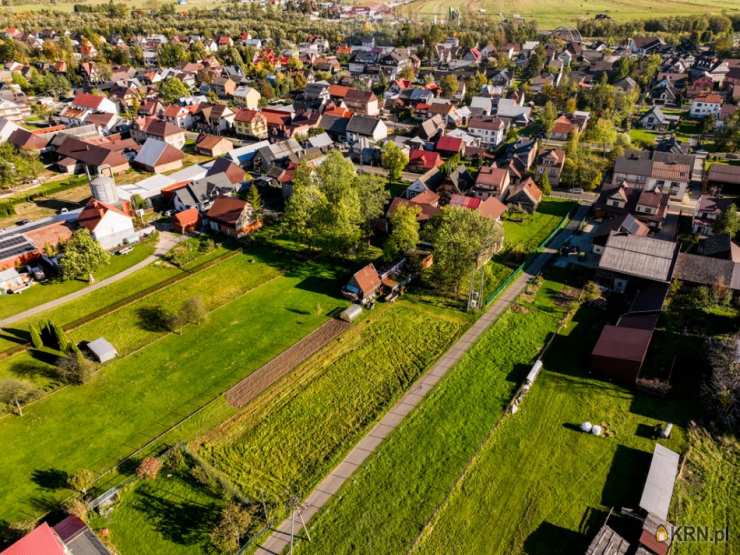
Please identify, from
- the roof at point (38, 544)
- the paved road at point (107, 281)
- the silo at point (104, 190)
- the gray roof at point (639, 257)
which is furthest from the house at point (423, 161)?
the roof at point (38, 544)

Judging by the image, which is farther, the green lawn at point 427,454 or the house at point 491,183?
the house at point 491,183

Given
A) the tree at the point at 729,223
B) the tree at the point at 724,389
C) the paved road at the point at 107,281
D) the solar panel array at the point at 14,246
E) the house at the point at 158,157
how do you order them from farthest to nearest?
the house at the point at 158,157 < the tree at the point at 729,223 < the solar panel array at the point at 14,246 < the paved road at the point at 107,281 < the tree at the point at 724,389

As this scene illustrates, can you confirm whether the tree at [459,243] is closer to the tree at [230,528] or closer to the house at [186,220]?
the tree at [230,528]

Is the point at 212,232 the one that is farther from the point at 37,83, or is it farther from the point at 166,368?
the point at 37,83

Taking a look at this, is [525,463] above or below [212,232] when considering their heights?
below

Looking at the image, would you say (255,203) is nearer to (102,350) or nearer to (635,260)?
(102,350)

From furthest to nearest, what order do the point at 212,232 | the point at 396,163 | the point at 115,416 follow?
the point at 396,163 → the point at 212,232 → the point at 115,416

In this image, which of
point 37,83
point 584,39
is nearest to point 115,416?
point 37,83

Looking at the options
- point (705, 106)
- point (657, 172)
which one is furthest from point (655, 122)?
point (657, 172)
